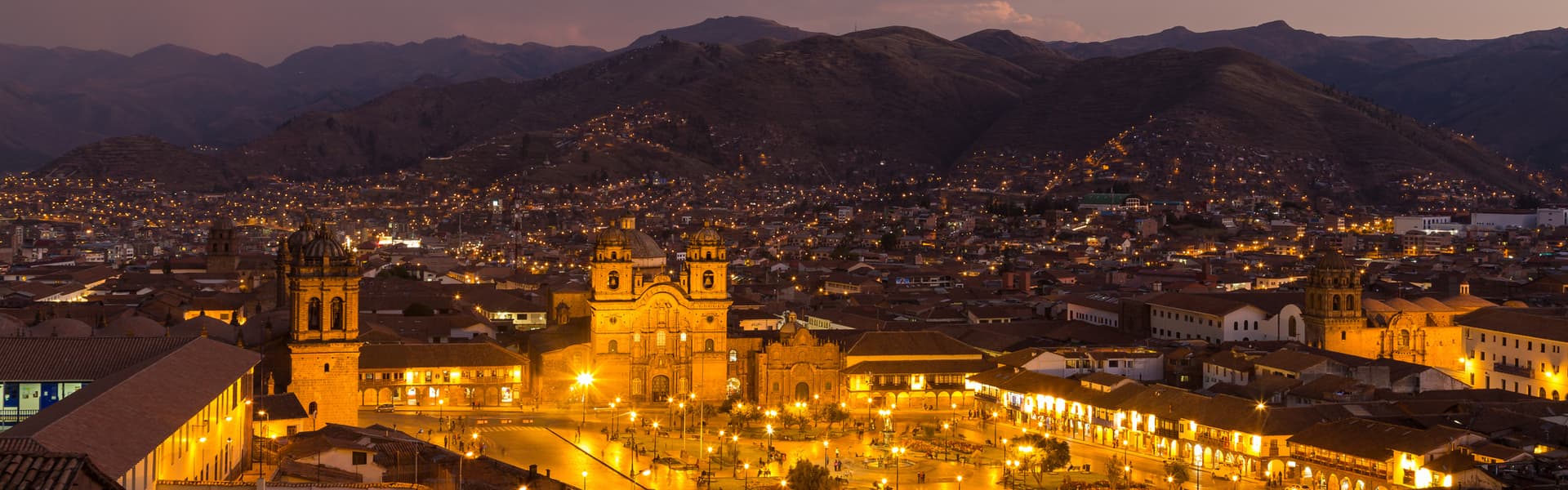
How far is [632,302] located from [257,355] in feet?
78.2

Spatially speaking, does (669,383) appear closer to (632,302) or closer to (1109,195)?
(632,302)

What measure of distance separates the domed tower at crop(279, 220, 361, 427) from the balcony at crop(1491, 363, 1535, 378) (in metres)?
43.1

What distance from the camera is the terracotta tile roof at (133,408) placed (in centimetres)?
2823

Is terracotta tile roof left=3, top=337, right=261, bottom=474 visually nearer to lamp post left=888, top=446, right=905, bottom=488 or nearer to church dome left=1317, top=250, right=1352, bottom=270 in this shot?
lamp post left=888, top=446, right=905, bottom=488

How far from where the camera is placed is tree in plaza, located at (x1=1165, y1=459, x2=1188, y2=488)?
4962 cm

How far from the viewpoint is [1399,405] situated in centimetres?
5591

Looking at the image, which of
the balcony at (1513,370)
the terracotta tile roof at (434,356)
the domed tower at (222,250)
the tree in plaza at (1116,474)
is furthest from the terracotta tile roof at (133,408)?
the domed tower at (222,250)

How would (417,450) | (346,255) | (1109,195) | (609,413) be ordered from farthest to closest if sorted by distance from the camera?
(1109,195)
(609,413)
(346,255)
(417,450)

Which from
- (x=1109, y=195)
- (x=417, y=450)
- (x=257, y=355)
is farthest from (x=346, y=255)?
(x=1109, y=195)

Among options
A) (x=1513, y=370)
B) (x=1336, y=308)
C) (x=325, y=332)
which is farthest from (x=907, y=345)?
(x=325, y=332)

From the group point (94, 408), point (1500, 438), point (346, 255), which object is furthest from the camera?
point (346, 255)

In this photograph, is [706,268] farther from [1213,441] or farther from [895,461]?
[1213,441]

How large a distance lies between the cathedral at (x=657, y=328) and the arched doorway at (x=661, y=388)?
31mm

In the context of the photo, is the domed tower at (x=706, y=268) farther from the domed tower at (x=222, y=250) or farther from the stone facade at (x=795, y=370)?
the domed tower at (x=222, y=250)
